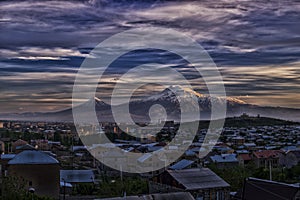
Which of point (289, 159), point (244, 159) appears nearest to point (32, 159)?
point (244, 159)

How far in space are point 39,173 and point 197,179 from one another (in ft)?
24.2

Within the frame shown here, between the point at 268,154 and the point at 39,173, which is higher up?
the point at 39,173

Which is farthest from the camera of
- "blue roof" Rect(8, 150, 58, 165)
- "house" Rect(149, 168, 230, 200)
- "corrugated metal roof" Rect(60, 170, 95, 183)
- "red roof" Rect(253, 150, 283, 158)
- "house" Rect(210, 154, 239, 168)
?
"red roof" Rect(253, 150, 283, 158)

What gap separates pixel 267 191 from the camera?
45.1 feet

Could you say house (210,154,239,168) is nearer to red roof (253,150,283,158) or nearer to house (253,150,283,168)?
house (253,150,283,168)

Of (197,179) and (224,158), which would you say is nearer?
(197,179)

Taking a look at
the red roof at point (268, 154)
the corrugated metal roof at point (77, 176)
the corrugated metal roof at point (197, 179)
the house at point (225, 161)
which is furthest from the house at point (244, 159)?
the corrugated metal roof at point (197, 179)

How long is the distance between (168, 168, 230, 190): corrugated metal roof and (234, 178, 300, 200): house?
2266 millimetres

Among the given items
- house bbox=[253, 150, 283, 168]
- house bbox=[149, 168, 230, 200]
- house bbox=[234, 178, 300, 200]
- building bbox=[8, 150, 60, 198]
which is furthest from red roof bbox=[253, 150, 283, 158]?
house bbox=[234, 178, 300, 200]

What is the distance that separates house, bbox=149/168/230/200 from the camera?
55.6ft

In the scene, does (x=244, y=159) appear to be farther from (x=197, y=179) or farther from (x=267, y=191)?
(x=267, y=191)

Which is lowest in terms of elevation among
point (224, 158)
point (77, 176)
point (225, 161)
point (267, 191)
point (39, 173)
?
point (225, 161)

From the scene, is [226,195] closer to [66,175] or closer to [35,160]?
[35,160]

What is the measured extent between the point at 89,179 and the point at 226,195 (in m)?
9.54
